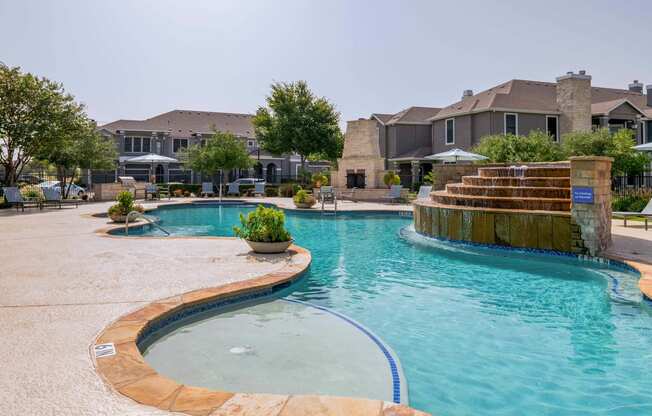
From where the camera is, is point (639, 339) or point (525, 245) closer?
point (639, 339)

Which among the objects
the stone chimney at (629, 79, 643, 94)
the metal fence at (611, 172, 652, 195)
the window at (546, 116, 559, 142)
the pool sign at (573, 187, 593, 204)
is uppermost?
the stone chimney at (629, 79, 643, 94)

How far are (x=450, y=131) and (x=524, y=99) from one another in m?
5.10

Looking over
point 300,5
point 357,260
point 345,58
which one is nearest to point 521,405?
point 357,260

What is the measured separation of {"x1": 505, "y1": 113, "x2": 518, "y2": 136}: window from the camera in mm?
28141

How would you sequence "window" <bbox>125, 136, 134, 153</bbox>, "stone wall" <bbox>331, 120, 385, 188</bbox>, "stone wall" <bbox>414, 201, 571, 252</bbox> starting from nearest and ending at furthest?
"stone wall" <bbox>414, 201, 571, 252</bbox> → "stone wall" <bbox>331, 120, 385, 188</bbox> → "window" <bbox>125, 136, 134, 153</bbox>

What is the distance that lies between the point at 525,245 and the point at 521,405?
269 inches

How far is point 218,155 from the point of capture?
32.5 m

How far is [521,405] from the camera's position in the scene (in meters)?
3.30

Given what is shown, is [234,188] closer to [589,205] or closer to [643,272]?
[589,205]

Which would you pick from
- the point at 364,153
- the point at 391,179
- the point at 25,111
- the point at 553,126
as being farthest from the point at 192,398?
the point at 553,126

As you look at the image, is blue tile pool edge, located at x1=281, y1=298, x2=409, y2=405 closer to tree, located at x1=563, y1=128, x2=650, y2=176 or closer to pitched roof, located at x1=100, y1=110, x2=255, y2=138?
tree, located at x1=563, y1=128, x2=650, y2=176

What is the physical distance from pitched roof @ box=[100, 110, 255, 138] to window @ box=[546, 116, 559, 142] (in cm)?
2757

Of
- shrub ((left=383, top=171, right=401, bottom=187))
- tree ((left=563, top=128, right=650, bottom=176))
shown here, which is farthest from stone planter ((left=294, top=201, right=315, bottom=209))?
tree ((left=563, top=128, right=650, bottom=176))

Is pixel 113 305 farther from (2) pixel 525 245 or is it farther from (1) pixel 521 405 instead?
(2) pixel 525 245
